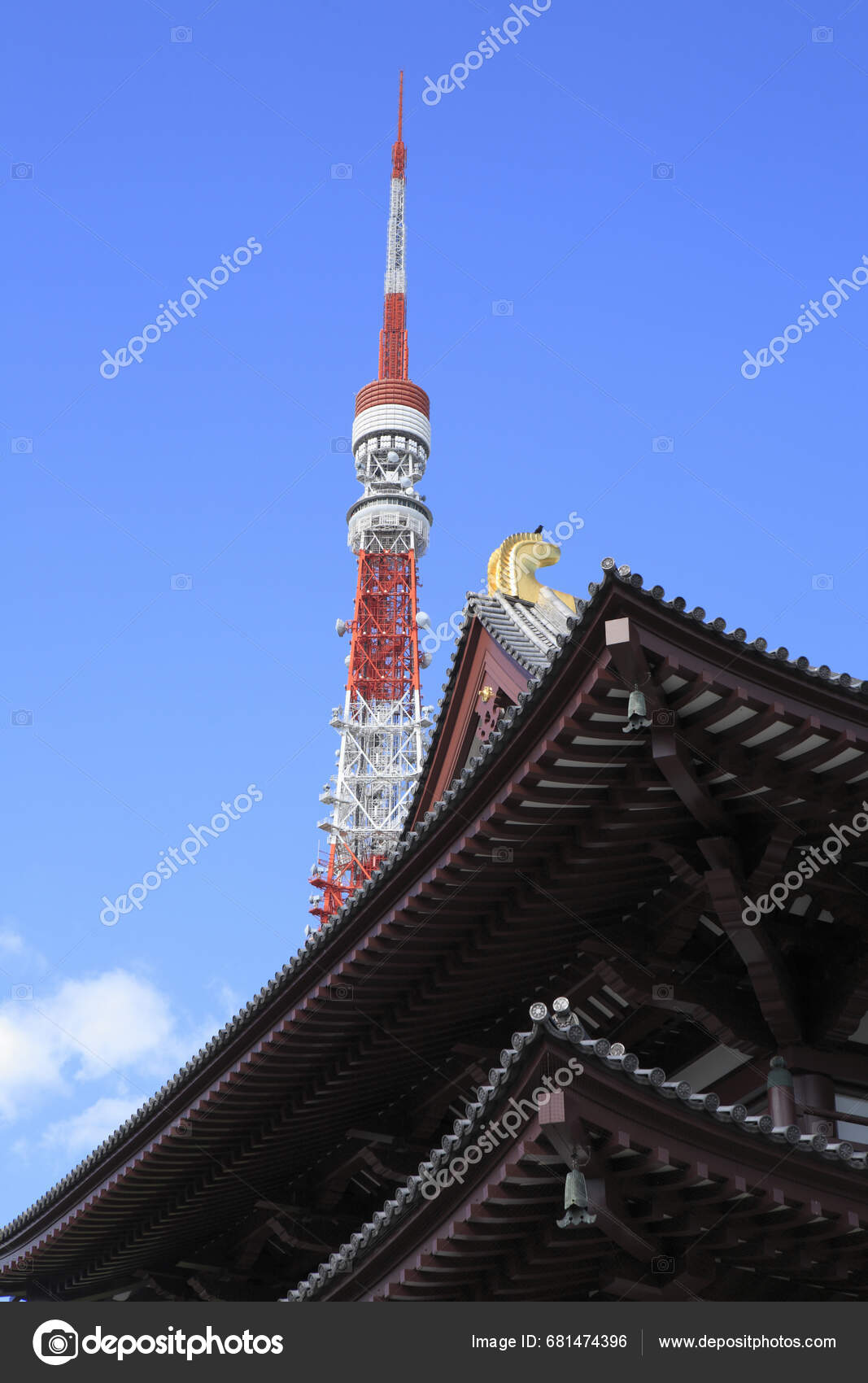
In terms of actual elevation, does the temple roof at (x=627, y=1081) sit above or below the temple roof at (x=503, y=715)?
below

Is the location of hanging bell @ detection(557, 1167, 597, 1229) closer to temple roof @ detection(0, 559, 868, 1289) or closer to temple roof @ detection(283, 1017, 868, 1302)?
temple roof @ detection(283, 1017, 868, 1302)

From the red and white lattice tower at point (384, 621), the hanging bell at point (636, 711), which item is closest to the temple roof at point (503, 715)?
the hanging bell at point (636, 711)

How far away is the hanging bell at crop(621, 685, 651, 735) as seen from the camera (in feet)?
32.0

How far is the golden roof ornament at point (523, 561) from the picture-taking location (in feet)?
58.9
